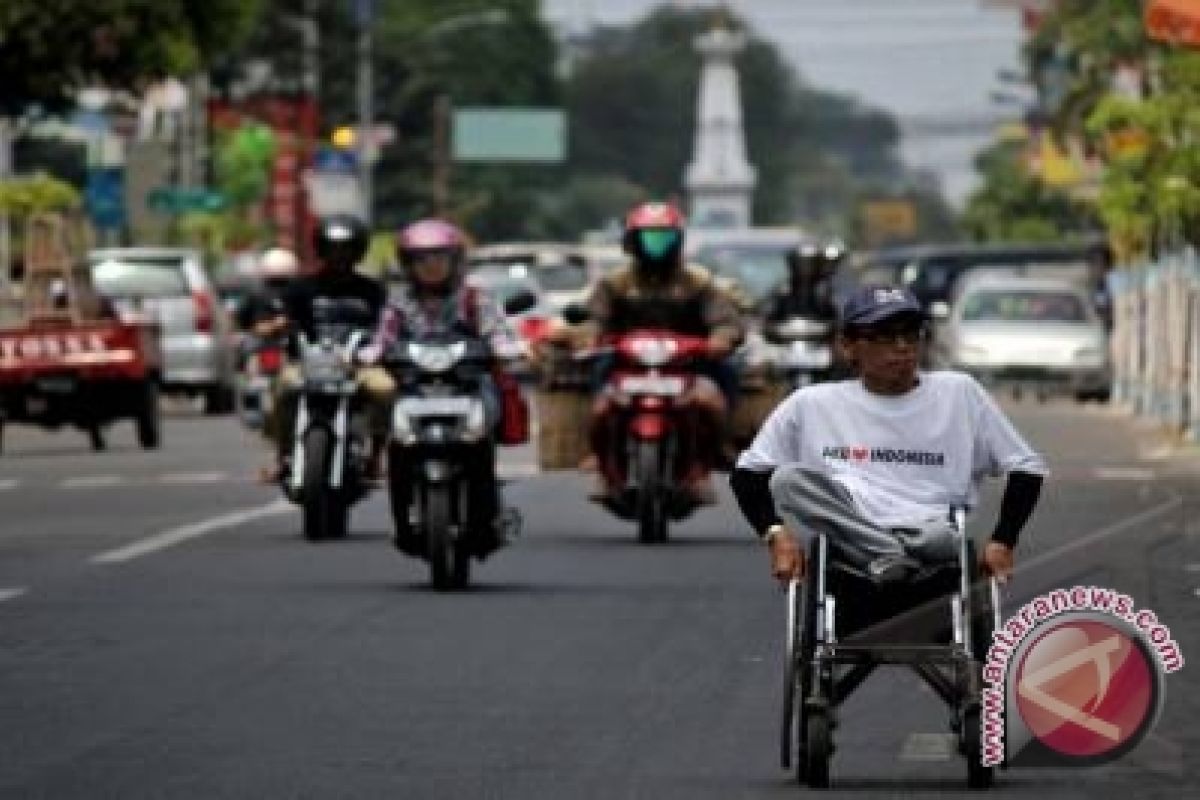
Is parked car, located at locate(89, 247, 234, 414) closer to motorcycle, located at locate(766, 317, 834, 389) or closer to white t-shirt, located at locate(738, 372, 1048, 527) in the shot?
motorcycle, located at locate(766, 317, 834, 389)

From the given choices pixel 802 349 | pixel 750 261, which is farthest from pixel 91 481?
pixel 750 261

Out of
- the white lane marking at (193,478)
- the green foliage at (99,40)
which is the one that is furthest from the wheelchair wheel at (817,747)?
the green foliage at (99,40)

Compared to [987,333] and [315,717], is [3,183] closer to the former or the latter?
[987,333]

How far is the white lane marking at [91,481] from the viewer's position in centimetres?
3434

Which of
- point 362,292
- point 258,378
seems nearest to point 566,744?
point 362,292

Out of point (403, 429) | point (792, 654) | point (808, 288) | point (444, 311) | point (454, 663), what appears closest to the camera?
point (792, 654)

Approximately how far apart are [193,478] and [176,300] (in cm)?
1670

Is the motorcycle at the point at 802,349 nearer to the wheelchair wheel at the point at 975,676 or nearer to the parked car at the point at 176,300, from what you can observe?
the parked car at the point at 176,300

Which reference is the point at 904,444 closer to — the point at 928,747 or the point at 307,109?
the point at 928,747

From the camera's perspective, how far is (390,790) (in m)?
13.4

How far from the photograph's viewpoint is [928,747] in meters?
14.6

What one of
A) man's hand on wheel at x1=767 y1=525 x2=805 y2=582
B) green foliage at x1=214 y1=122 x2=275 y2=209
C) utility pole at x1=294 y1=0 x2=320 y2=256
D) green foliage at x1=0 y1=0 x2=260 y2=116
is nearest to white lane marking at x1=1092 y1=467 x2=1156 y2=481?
green foliage at x1=0 y1=0 x2=260 y2=116

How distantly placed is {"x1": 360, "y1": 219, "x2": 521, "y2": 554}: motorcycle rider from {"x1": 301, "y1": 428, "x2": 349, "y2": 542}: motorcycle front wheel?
107 inches

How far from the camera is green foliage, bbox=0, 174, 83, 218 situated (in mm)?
57875
